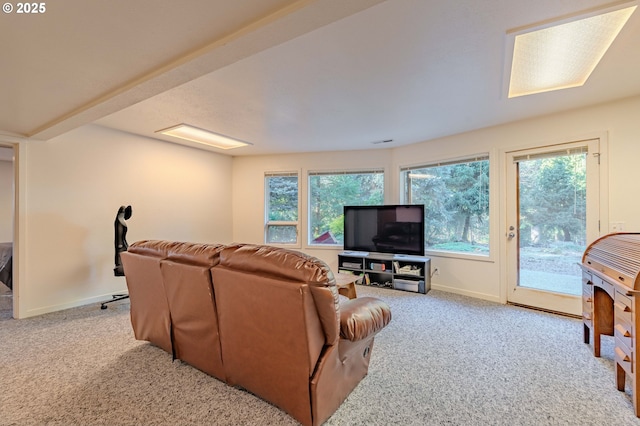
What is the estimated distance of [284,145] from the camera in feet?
15.0

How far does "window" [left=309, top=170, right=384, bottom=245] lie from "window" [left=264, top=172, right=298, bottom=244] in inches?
13.2

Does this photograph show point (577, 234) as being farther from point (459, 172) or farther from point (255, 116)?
point (255, 116)

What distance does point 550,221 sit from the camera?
323 cm

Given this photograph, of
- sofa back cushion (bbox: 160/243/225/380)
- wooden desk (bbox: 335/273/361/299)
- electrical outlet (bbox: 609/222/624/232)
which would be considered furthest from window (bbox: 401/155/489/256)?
sofa back cushion (bbox: 160/243/225/380)

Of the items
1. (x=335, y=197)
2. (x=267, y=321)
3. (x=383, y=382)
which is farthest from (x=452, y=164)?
(x=267, y=321)

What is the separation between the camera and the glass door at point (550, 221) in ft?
9.89

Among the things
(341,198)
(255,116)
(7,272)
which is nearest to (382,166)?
(341,198)

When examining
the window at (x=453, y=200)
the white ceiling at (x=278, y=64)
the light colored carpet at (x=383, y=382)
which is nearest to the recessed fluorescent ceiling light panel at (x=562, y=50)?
the white ceiling at (x=278, y=64)

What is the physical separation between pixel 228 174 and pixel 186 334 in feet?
12.7

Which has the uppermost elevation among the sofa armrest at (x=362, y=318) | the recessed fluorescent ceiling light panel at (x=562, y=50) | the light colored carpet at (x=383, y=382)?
the recessed fluorescent ceiling light panel at (x=562, y=50)

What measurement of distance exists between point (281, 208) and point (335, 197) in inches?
42.7

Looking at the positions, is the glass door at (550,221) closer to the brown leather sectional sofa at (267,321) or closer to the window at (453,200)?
the window at (453,200)

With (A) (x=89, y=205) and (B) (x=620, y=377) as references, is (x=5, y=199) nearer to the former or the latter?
(A) (x=89, y=205)

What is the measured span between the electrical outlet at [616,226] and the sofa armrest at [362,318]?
2754mm
